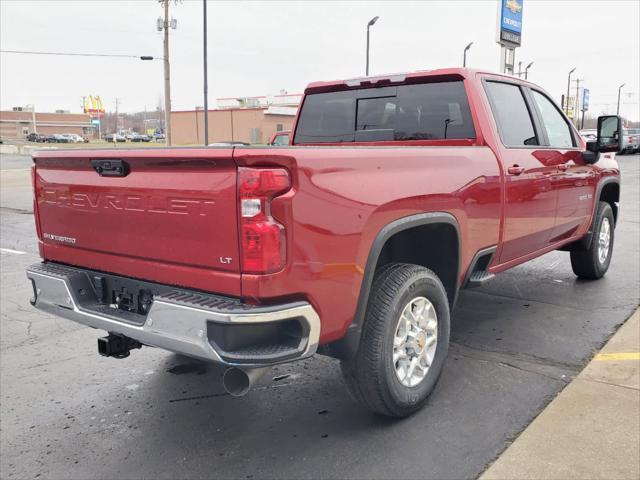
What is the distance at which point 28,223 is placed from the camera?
1157 centimetres

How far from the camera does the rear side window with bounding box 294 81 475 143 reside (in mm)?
4297

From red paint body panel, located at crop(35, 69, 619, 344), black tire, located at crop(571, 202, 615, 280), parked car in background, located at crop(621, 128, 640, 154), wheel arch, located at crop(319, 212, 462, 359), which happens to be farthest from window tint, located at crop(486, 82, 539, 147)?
parked car in background, located at crop(621, 128, 640, 154)

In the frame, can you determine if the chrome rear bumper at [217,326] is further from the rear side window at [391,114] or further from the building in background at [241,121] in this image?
the building in background at [241,121]

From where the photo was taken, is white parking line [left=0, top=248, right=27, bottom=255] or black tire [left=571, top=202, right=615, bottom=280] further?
white parking line [left=0, top=248, right=27, bottom=255]

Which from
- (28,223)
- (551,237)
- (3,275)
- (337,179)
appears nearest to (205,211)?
(337,179)

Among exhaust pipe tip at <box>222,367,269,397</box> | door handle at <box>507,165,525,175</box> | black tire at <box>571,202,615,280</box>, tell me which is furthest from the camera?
black tire at <box>571,202,615,280</box>

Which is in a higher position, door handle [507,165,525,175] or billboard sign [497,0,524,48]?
billboard sign [497,0,524,48]

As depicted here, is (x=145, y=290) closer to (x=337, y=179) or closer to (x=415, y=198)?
(x=337, y=179)

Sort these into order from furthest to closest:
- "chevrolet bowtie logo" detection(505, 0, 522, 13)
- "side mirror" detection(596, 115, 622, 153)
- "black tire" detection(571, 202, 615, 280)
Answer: "chevrolet bowtie logo" detection(505, 0, 522, 13)
"black tire" detection(571, 202, 615, 280)
"side mirror" detection(596, 115, 622, 153)

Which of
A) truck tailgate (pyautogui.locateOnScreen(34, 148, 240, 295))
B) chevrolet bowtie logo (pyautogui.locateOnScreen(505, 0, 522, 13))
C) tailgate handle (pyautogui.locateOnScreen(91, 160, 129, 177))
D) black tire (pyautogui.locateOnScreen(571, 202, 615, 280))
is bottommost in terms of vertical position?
black tire (pyautogui.locateOnScreen(571, 202, 615, 280))

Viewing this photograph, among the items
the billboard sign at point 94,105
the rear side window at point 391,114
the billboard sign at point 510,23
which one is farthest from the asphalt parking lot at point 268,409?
the billboard sign at point 94,105

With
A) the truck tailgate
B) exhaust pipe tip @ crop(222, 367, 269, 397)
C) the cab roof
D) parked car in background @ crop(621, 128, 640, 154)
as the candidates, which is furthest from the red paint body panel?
parked car in background @ crop(621, 128, 640, 154)

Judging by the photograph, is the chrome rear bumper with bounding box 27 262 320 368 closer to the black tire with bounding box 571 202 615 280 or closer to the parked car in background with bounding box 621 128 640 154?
the black tire with bounding box 571 202 615 280

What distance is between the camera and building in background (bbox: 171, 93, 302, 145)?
67.6 meters
